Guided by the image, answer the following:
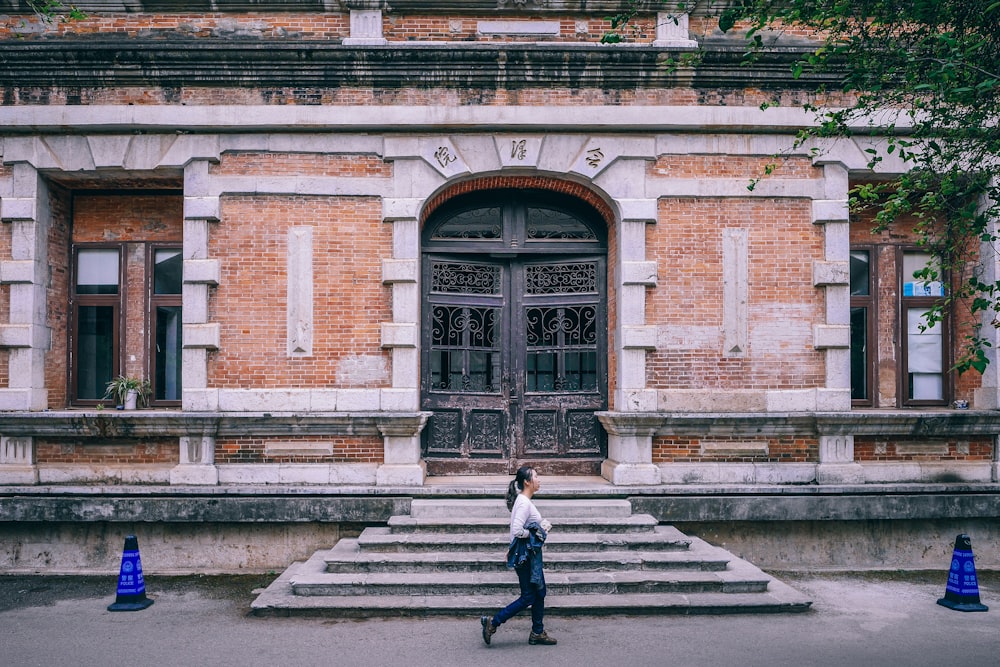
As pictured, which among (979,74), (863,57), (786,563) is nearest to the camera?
(979,74)

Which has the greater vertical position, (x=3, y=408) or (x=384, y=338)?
(x=384, y=338)

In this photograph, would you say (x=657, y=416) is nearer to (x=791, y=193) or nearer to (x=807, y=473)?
(x=807, y=473)

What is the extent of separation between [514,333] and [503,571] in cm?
370

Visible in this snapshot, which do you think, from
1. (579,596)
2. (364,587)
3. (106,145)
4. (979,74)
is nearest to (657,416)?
(579,596)

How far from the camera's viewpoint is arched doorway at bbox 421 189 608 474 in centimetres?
1044

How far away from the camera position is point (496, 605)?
7.29 metres

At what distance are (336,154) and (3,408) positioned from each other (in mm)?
5544

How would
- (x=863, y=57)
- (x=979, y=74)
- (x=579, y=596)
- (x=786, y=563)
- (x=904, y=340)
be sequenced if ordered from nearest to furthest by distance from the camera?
(x=979, y=74), (x=863, y=57), (x=579, y=596), (x=786, y=563), (x=904, y=340)

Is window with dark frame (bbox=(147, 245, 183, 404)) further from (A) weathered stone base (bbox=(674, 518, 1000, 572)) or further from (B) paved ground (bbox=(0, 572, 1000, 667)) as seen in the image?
(A) weathered stone base (bbox=(674, 518, 1000, 572))

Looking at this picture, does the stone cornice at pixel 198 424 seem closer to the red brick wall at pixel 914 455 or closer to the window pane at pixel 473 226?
the window pane at pixel 473 226

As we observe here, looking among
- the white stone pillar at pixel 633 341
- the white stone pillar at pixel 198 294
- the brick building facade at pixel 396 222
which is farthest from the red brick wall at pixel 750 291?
the white stone pillar at pixel 198 294

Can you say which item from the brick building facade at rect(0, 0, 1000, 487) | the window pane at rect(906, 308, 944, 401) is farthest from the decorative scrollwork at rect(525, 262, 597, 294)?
the window pane at rect(906, 308, 944, 401)

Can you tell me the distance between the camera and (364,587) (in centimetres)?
757

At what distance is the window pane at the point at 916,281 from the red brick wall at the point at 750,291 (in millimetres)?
1824
